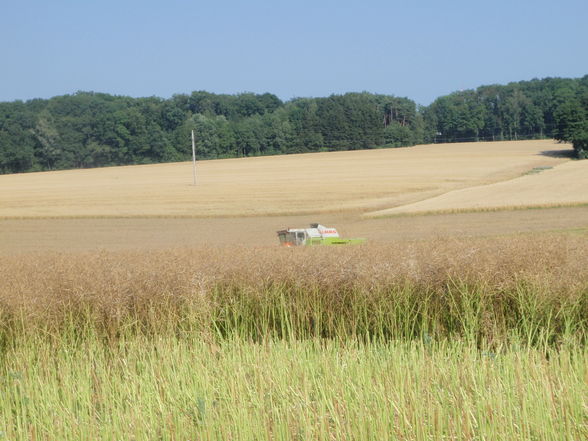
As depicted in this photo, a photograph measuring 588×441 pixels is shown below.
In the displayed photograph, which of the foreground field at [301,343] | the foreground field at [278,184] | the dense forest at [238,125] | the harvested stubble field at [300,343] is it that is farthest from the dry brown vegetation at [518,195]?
the dense forest at [238,125]

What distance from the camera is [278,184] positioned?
172 feet

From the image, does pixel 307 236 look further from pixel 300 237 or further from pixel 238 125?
pixel 238 125

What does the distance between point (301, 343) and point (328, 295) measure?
1.04m

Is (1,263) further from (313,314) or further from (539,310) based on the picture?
(539,310)

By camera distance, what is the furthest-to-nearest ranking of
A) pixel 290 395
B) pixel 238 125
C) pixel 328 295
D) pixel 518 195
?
pixel 238 125, pixel 518 195, pixel 328 295, pixel 290 395

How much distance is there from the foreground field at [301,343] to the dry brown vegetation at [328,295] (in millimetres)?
23

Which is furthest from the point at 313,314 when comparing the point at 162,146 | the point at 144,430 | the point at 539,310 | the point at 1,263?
the point at 162,146

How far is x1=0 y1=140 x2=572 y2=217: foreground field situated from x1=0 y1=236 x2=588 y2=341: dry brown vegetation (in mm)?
29407

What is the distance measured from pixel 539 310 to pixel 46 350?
5208 millimetres

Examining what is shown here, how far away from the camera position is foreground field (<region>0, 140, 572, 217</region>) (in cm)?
4094

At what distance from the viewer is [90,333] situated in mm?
7555

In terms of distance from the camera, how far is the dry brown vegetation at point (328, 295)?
743 centimetres

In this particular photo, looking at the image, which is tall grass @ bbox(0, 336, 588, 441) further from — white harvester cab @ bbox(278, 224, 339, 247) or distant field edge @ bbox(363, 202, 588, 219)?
distant field edge @ bbox(363, 202, 588, 219)

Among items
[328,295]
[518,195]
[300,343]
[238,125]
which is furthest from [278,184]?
[238,125]
